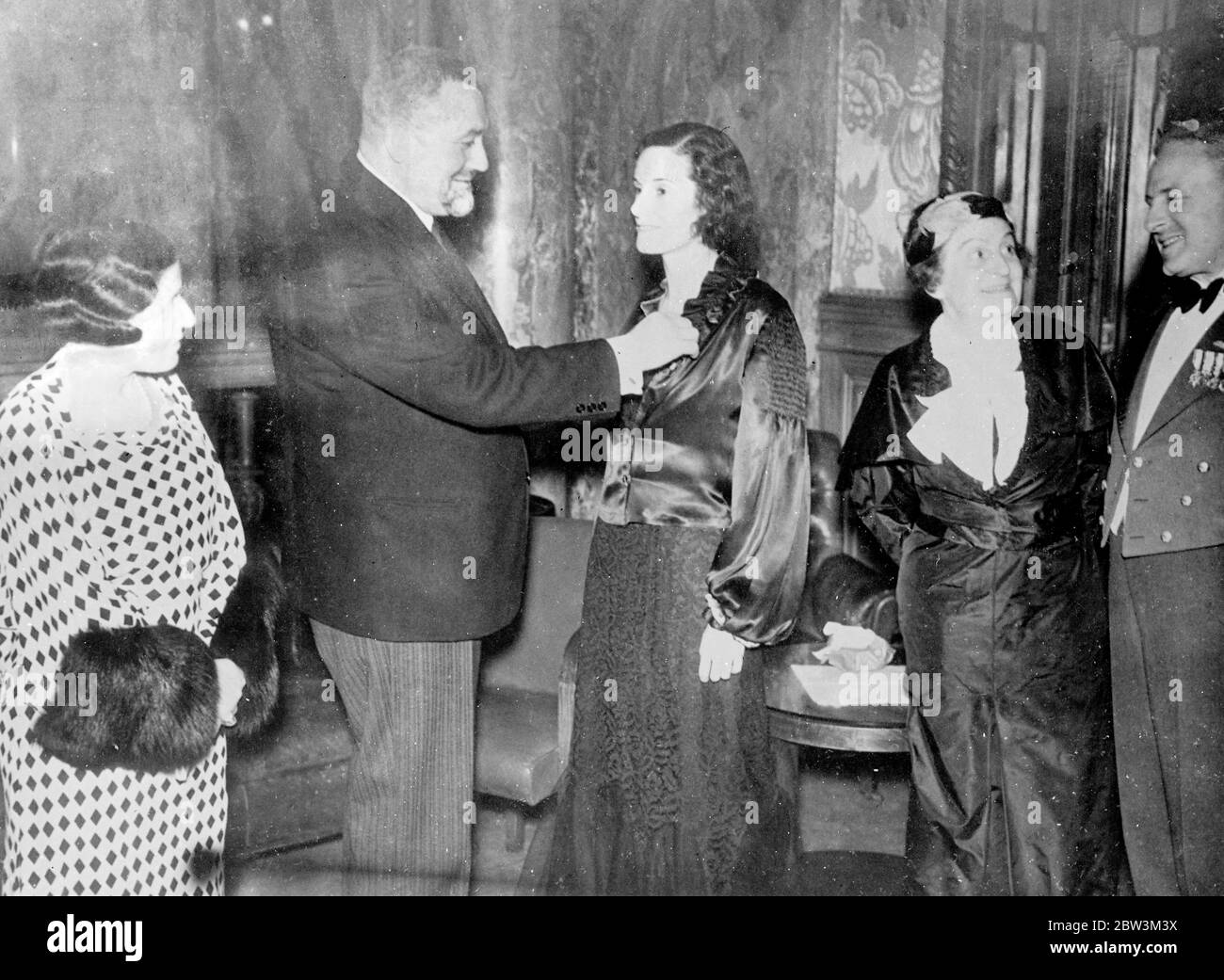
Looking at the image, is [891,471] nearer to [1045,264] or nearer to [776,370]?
[776,370]

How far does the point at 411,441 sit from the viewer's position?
3.13 metres

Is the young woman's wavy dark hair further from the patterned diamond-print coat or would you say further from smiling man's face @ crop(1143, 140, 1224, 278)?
the patterned diamond-print coat

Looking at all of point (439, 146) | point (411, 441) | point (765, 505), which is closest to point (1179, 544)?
point (765, 505)

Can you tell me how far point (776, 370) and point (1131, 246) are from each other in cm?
172

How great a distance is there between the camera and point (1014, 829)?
3.26 metres

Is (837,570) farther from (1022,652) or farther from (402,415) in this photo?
(402,415)

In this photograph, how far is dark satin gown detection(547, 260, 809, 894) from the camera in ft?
10.2

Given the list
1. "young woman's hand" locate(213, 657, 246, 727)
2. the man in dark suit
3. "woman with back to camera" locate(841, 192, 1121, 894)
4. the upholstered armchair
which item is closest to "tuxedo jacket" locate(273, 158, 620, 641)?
the man in dark suit

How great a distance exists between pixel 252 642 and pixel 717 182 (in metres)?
1.54

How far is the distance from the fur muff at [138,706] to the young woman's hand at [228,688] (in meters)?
0.04

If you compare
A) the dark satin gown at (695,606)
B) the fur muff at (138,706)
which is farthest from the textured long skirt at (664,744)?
the fur muff at (138,706)

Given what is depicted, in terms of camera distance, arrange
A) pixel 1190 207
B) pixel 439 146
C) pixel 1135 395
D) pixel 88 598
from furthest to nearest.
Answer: pixel 1135 395 → pixel 1190 207 → pixel 439 146 → pixel 88 598

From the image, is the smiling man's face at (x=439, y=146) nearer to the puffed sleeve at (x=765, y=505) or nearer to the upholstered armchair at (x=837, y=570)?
the puffed sleeve at (x=765, y=505)
